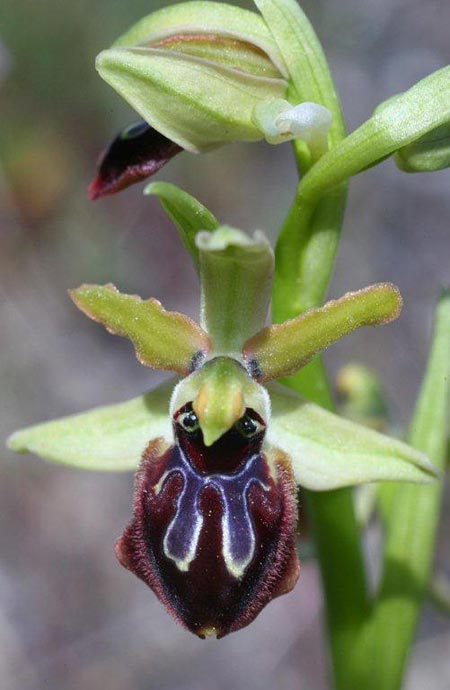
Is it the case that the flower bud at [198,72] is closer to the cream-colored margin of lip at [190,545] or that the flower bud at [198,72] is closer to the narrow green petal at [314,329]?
the narrow green petal at [314,329]

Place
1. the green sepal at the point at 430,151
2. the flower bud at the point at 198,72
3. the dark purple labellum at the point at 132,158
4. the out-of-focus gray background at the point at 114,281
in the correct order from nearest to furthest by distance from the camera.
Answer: the flower bud at the point at 198,72
the green sepal at the point at 430,151
the dark purple labellum at the point at 132,158
the out-of-focus gray background at the point at 114,281

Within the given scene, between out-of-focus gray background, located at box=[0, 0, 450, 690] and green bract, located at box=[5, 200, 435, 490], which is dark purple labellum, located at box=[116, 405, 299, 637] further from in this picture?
out-of-focus gray background, located at box=[0, 0, 450, 690]

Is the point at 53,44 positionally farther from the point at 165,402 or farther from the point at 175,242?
the point at 165,402

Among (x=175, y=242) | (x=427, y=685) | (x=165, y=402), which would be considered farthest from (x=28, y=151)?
(x=165, y=402)

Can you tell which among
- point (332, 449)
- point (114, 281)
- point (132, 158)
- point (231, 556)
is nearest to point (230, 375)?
point (332, 449)

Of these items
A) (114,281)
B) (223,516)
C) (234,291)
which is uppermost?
(234,291)

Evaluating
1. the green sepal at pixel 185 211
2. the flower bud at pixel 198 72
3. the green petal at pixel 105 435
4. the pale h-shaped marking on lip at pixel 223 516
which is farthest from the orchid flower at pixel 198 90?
the pale h-shaped marking on lip at pixel 223 516

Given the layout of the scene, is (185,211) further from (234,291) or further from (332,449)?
(332,449)
